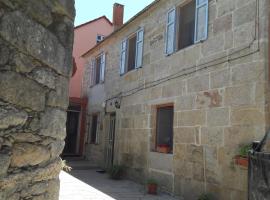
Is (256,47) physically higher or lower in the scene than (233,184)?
higher

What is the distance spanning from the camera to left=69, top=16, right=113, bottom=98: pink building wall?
57.5ft

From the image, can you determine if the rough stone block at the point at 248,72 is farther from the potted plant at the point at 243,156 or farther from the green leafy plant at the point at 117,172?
the green leafy plant at the point at 117,172

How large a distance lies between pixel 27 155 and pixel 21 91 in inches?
17.9

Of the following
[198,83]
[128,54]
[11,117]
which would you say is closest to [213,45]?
[198,83]

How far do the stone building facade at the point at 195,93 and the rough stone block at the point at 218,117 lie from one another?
2 centimetres

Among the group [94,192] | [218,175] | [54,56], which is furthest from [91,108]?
[54,56]

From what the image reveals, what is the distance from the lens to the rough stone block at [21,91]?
6.57 feet

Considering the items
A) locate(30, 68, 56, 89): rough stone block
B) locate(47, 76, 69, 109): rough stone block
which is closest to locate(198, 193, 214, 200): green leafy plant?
locate(47, 76, 69, 109): rough stone block

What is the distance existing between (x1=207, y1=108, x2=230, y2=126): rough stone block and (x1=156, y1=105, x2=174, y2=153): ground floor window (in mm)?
1745

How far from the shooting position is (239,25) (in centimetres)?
582

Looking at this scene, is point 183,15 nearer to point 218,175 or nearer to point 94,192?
point 218,175

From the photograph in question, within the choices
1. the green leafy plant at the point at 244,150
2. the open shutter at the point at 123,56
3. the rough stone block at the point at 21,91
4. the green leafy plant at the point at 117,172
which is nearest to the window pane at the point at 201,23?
the green leafy plant at the point at 244,150

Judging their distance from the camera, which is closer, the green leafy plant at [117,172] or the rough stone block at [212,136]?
the rough stone block at [212,136]

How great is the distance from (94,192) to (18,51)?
219 inches
